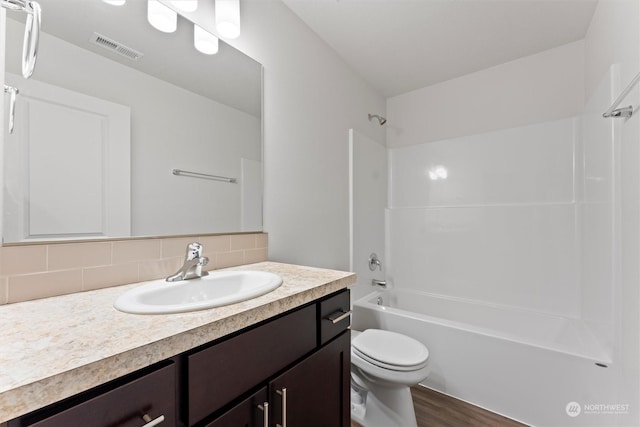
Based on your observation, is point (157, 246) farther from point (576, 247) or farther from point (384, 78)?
point (576, 247)

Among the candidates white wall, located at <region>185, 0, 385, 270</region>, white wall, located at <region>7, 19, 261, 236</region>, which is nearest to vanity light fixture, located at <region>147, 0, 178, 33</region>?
white wall, located at <region>185, 0, 385, 270</region>

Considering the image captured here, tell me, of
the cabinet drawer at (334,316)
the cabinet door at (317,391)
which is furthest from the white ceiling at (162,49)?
the cabinet door at (317,391)

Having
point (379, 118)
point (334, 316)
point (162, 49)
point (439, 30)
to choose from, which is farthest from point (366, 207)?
point (162, 49)

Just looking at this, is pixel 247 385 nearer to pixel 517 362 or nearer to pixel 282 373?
pixel 282 373

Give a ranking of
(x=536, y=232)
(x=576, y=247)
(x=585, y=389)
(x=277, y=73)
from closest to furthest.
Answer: (x=585, y=389) < (x=277, y=73) < (x=576, y=247) < (x=536, y=232)

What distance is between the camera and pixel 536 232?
6.95 ft

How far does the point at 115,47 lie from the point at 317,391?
A: 1359mm

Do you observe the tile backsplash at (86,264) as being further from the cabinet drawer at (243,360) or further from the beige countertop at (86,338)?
the cabinet drawer at (243,360)

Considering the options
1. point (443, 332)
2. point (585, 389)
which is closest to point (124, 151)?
point (443, 332)

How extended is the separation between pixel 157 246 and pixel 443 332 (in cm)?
171

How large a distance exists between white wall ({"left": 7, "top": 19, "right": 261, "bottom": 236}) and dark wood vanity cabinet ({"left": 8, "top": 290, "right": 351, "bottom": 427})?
0.63 m

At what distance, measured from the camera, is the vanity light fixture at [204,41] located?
48.5 inches

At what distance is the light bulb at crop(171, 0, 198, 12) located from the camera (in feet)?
3.74

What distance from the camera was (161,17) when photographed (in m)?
1.11
